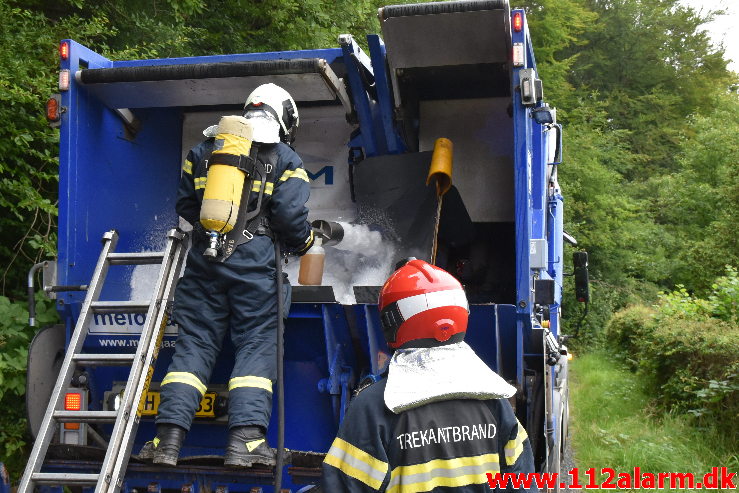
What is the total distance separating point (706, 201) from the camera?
18156mm

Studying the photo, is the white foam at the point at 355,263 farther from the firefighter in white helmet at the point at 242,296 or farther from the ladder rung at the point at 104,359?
the ladder rung at the point at 104,359

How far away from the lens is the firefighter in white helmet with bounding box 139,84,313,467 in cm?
344

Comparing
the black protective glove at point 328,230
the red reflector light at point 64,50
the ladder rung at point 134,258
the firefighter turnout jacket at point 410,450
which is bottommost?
the firefighter turnout jacket at point 410,450

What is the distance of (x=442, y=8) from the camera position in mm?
3943

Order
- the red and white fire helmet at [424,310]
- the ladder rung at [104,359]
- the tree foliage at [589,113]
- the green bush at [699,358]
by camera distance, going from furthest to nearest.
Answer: the green bush at [699,358] < the tree foliage at [589,113] < the ladder rung at [104,359] < the red and white fire helmet at [424,310]

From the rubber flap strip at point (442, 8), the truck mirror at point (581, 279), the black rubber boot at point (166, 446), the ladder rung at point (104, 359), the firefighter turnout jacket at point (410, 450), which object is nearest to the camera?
the firefighter turnout jacket at point (410, 450)

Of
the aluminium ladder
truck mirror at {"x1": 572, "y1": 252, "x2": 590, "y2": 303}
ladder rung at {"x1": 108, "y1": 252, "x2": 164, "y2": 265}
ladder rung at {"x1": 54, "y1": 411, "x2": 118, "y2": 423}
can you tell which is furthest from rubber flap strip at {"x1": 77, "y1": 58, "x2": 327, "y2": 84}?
truck mirror at {"x1": 572, "y1": 252, "x2": 590, "y2": 303}

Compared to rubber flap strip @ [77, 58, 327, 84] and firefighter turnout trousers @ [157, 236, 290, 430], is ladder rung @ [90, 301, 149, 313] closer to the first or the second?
firefighter turnout trousers @ [157, 236, 290, 430]

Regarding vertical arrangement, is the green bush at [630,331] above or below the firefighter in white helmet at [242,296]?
above

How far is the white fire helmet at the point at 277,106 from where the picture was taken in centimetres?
399

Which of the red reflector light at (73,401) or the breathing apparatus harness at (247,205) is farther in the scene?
the red reflector light at (73,401)

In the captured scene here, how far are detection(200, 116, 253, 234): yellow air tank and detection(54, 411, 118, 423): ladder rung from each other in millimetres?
962

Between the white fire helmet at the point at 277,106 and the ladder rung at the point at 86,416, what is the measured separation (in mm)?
1571

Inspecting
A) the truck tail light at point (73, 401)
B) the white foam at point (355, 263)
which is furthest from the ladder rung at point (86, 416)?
the white foam at point (355, 263)
